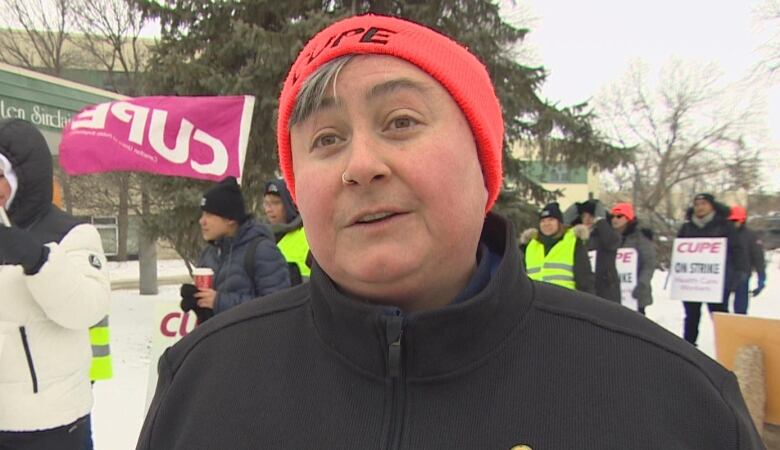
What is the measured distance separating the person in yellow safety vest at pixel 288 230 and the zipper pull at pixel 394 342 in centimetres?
355

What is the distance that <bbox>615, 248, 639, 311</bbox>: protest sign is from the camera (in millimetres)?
8242

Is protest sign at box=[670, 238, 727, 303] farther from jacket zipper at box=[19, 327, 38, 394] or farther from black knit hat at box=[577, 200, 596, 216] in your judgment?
jacket zipper at box=[19, 327, 38, 394]

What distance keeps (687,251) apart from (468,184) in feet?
25.6

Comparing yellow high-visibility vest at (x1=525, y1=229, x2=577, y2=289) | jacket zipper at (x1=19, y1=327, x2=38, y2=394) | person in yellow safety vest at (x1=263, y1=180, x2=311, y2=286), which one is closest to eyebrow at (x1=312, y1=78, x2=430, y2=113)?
jacket zipper at (x1=19, y1=327, x2=38, y2=394)

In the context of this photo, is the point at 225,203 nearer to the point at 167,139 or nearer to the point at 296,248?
the point at 296,248

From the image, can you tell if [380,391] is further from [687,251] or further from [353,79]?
[687,251]

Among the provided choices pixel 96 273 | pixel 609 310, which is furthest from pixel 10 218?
pixel 609 310

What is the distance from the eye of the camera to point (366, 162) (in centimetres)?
109

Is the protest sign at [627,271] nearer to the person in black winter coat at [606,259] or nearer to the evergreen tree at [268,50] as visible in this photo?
the person in black winter coat at [606,259]

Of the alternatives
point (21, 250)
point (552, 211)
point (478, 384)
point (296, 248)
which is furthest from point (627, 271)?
point (478, 384)

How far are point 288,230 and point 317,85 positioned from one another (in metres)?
3.76

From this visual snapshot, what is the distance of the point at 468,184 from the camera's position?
1176 mm

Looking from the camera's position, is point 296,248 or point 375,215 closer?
point 375,215

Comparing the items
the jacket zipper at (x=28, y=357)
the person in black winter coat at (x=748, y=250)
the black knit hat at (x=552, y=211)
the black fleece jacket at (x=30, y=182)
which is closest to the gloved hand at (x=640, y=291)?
the person in black winter coat at (x=748, y=250)
